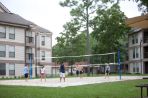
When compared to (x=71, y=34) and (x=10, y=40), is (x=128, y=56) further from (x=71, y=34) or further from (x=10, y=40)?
(x=10, y=40)

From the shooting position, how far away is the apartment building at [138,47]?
67.3 metres

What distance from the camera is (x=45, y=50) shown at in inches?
2493

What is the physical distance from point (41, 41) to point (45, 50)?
1.74 m

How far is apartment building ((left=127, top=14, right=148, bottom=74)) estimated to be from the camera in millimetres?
67312

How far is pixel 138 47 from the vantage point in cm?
6988

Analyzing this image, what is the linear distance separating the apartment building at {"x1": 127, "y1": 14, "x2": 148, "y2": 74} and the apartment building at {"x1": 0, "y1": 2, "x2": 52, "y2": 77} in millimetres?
18150

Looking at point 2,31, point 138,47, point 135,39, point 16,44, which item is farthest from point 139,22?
point 2,31

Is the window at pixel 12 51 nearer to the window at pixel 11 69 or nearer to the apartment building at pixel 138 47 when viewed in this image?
the window at pixel 11 69

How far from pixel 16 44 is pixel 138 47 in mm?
25005

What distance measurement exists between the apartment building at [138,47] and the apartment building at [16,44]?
18150 millimetres

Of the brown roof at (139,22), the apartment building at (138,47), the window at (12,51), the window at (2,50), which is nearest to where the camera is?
the window at (2,50)

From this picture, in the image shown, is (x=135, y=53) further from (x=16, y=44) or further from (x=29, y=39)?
(x=16, y=44)

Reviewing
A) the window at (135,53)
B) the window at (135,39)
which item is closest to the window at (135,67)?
the window at (135,53)

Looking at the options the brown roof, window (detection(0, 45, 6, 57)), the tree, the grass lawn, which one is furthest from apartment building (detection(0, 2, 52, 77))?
the grass lawn
